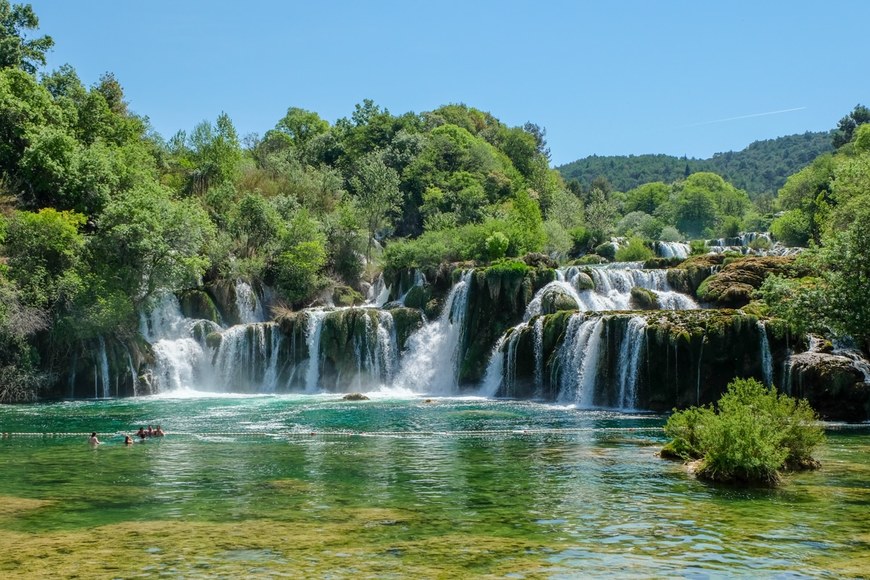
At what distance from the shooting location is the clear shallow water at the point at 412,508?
11.7 metres

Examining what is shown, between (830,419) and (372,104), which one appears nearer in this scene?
(830,419)

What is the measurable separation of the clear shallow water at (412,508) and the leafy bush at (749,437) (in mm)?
606

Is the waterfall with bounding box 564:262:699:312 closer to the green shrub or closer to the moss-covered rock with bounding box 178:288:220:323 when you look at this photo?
the green shrub

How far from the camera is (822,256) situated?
25.0 metres

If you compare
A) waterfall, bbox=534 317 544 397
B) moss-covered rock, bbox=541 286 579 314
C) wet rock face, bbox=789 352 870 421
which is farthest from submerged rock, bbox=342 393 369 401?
wet rock face, bbox=789 352 870 421

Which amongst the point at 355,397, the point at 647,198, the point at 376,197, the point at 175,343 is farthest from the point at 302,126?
the point at 647,198

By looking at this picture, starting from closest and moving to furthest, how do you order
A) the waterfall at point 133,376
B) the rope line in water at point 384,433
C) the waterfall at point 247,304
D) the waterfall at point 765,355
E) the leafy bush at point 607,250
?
the rope line in water at point 384,433 → the waterfall at point 765,355 → the waterfall at point 133,376 → the waterfall at point 247,304 → the leafy bush at point 607,250

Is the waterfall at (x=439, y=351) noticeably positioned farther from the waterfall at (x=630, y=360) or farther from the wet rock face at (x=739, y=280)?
the wet rock face at (x=739, y=280)

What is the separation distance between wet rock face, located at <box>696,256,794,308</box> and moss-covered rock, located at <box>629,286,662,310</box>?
223 cm

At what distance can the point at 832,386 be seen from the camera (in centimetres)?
3048

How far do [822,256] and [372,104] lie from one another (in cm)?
7666

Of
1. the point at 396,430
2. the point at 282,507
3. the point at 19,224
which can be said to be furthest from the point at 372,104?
the point at 282,507

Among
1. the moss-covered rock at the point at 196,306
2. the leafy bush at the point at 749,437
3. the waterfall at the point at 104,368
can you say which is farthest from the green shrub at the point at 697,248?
the leafy bush at the point at 749,437

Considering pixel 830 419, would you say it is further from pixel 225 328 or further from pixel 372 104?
pixel 372 104
